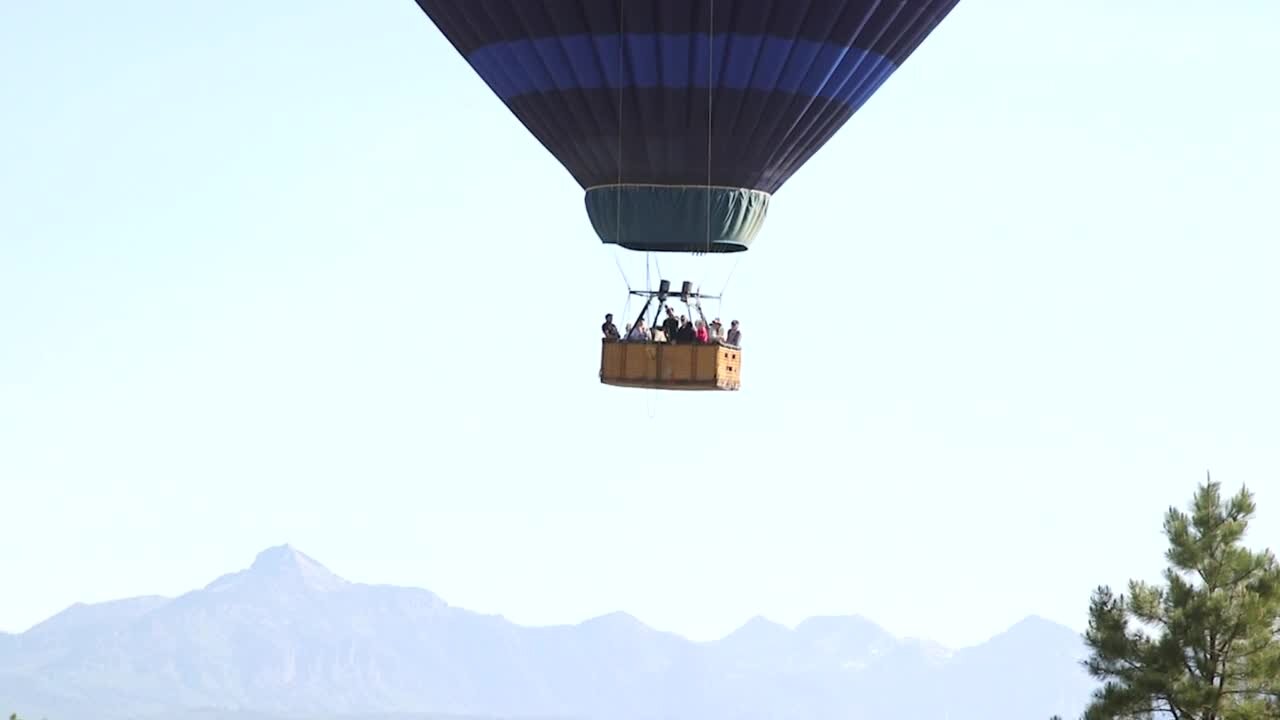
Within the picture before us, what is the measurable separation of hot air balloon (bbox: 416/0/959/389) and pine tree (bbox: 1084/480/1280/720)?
6.70m

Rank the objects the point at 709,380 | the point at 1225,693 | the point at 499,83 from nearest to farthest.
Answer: the point at 1225,693 < the point at 709,380 < the point at 499,83

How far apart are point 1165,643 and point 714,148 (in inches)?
389

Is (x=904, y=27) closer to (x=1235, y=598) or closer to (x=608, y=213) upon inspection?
(x=608, y=213)

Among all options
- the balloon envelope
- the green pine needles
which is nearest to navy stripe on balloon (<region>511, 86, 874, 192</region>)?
the balloon envelope

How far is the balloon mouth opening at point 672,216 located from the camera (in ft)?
119

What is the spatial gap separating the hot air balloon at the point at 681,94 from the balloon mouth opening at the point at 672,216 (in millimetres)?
21

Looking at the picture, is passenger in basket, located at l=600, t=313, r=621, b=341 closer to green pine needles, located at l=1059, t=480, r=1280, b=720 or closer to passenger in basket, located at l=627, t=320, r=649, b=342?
passenger in basket, located at l=627, t=320, r=649, b=342

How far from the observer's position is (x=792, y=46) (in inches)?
1400

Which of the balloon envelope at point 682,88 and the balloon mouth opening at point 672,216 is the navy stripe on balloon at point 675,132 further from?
the balloon mouth opening at point 672,216

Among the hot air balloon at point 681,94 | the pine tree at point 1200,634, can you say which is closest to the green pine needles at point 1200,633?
the pine tree at point 1200,634

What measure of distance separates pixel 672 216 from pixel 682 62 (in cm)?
241

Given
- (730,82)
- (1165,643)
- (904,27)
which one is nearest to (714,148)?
(730,82)

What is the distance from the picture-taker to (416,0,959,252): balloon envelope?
116ft

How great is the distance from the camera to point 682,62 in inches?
1391
